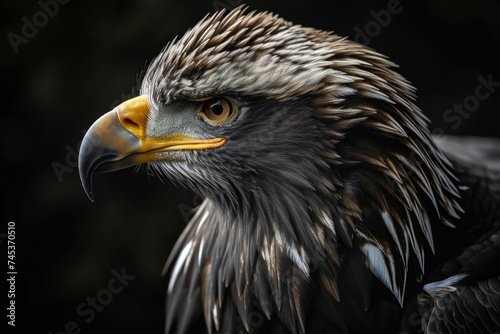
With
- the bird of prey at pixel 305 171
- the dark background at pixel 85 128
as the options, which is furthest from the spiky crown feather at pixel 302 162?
the dark background at pixel 85 128

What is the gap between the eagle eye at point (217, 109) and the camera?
212 centimetres

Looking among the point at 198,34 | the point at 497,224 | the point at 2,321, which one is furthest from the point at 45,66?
the point at 497,224

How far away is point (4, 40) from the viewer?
3.66 meters

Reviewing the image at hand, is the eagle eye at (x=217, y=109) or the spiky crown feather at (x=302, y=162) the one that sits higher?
the eagle eye at (x=217, y=109)

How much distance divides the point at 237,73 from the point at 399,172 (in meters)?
0.61

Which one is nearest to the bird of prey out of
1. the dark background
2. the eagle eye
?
the eagle eye

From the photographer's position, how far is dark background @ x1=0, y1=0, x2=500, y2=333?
366 cm

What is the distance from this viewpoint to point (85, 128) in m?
3.73

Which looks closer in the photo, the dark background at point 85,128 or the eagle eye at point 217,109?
the eagle eye at point 217,109

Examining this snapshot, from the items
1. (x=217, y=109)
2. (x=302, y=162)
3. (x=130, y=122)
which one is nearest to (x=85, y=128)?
(x=130, y=122)

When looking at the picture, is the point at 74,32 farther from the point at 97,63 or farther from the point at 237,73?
the point at 237,73

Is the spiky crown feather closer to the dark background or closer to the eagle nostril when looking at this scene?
the eagle nostril

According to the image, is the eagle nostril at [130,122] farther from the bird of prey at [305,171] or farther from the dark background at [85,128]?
the dark background at [85,128]

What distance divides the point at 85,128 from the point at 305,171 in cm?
193
